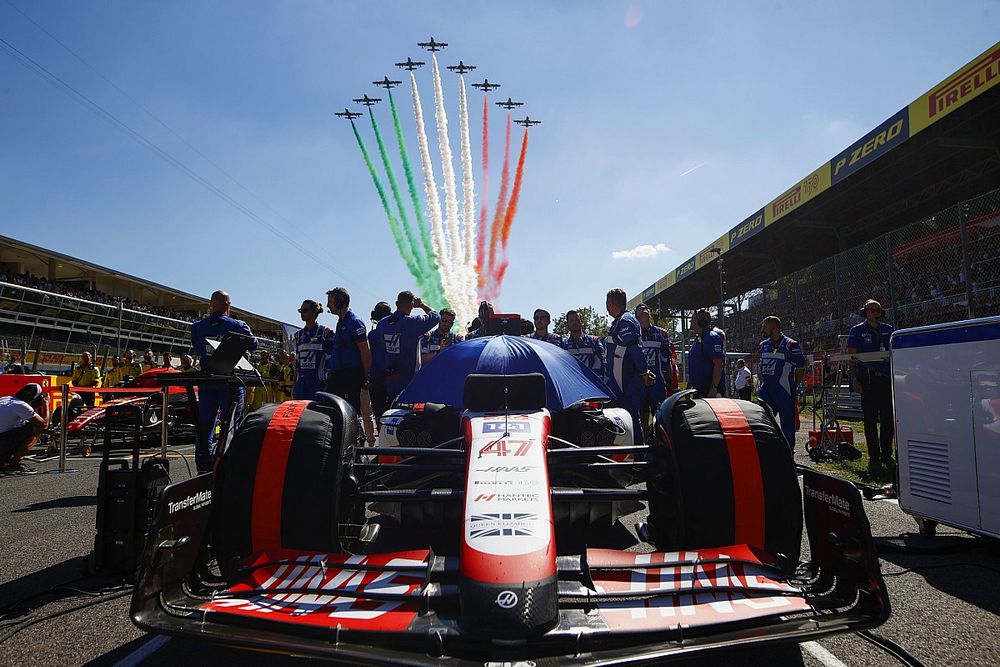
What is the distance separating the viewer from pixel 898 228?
18.3 m

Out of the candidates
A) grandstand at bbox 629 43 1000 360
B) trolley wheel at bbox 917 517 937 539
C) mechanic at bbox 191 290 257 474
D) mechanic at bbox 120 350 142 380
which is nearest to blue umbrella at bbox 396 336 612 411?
trolley wheel at bbox 917 517 937 539

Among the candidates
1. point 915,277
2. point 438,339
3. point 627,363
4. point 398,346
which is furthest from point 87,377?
point 915,277

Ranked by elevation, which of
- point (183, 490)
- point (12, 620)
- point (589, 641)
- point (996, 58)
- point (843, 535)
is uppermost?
point (996, 58)

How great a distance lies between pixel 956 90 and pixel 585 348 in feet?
30.1

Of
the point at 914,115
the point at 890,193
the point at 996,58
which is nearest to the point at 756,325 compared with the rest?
the point at 890,193

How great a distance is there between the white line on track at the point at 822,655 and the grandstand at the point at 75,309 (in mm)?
16940

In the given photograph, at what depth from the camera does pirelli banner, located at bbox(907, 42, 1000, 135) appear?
10.4m

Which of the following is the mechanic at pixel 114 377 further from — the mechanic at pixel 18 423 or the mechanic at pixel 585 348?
the mechanic at pixel 585 348

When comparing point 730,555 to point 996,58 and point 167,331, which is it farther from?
point 167,331

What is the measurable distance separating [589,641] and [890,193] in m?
20.3

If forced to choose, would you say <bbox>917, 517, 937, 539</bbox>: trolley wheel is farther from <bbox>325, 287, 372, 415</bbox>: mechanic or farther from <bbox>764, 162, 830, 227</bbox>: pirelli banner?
<bbox>764, 162, 830, 227</bbox>: pirelli banner

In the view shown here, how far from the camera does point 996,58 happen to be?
10.2m

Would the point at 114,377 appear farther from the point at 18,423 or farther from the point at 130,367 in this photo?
the point at 18,423

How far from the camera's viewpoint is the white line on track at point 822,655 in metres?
2.27
